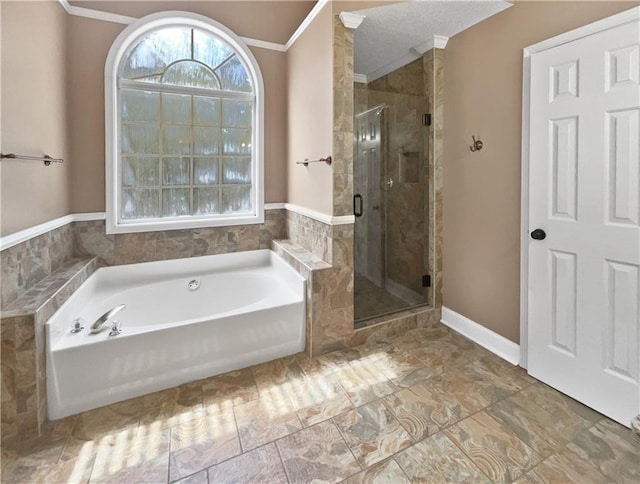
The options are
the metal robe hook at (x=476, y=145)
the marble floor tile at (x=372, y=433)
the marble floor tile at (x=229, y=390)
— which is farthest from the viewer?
Answer: the metal robe hook at (x=476, y=145)

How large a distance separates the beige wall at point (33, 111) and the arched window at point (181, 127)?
343mm

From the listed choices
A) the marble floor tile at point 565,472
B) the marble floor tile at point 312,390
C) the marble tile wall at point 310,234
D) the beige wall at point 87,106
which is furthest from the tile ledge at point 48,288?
the marble floor tile at point 565,472

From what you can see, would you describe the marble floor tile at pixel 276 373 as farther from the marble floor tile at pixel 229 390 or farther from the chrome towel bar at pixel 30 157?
the chrome towel bar at pixel 30 157

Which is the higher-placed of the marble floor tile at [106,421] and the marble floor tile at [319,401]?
the marble floor tile at [319,401]

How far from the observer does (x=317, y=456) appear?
57.9 inches

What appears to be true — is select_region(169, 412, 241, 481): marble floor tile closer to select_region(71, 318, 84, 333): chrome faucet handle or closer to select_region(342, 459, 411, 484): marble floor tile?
select_region(342, 459, 411, 484): marble floor tile

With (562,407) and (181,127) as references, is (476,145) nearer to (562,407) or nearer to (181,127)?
(562,407)

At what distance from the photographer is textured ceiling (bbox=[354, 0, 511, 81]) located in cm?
213

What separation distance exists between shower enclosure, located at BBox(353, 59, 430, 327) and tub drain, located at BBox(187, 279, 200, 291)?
1.34 metres

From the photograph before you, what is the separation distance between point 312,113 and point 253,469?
7.61 feet

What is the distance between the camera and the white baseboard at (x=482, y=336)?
7.25 ft

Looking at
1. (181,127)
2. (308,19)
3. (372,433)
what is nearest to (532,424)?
(372,433)

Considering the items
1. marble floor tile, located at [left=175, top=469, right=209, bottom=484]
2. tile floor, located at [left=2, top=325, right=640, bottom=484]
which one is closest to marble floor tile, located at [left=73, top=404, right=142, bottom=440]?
tile floor, located at [left=2, top=325, right=640, bottom=484]

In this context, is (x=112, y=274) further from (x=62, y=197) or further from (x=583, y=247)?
(x=583, y=247)
